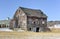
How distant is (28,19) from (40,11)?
797 centimetres

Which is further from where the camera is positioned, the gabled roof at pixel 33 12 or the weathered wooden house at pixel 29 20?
the gabled roof at pixel 33 12

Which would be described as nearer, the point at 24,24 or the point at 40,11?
the point at 24,24

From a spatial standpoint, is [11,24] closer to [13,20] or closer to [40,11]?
[13,20]

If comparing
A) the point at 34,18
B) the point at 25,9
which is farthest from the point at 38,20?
the point at 25,9

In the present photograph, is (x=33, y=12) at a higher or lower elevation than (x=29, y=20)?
higher

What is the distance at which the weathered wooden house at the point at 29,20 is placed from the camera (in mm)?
69688

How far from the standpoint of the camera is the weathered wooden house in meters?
69.7

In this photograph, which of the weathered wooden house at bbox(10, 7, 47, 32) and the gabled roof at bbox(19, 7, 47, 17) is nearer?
the weathered wooden house at bbox(10, 7, 47, 32)

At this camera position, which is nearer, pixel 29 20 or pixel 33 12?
Result: pixel 29 20

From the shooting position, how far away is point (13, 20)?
7344 centimetres

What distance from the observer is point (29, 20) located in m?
70.1

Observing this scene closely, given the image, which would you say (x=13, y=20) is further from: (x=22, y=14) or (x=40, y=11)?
(x=40, y=11)

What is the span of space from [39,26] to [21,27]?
703 centimetres

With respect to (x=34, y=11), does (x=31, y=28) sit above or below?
below
